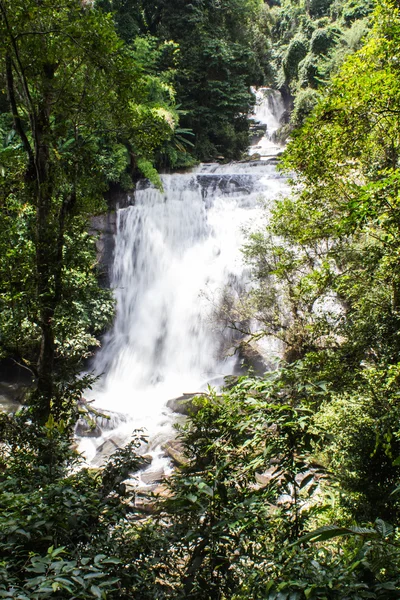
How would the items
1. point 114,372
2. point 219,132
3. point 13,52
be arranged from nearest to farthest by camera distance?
point 13,52, point 114,372, point 219,132

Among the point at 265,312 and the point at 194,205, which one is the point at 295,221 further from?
the point at 194,205

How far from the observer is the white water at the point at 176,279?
43.8 ft

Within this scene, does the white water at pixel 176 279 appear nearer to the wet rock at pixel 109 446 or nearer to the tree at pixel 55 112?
the wet rock at pixel 109 446

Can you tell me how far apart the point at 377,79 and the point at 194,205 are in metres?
11.7

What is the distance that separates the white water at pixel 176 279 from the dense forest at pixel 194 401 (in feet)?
15.2

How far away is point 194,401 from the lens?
292 cm

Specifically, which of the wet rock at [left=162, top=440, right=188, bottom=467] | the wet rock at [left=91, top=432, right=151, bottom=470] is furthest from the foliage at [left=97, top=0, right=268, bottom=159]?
the wet rock at [left=162, top=440, right=188, bottom=467]

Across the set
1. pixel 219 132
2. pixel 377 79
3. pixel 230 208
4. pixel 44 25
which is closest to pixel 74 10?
pixel 44 25

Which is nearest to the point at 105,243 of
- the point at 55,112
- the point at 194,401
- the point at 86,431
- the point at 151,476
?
the point at 86,431

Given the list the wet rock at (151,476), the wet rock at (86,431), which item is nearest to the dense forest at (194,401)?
the wet rock at (151,476)

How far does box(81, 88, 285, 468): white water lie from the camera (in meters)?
13.4

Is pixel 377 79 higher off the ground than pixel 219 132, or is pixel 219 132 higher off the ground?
pixel 219 132

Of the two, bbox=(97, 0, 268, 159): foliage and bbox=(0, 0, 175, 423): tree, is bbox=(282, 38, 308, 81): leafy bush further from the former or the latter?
bbox=(0, 0, 175, 423): tree

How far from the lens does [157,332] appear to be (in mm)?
14609
